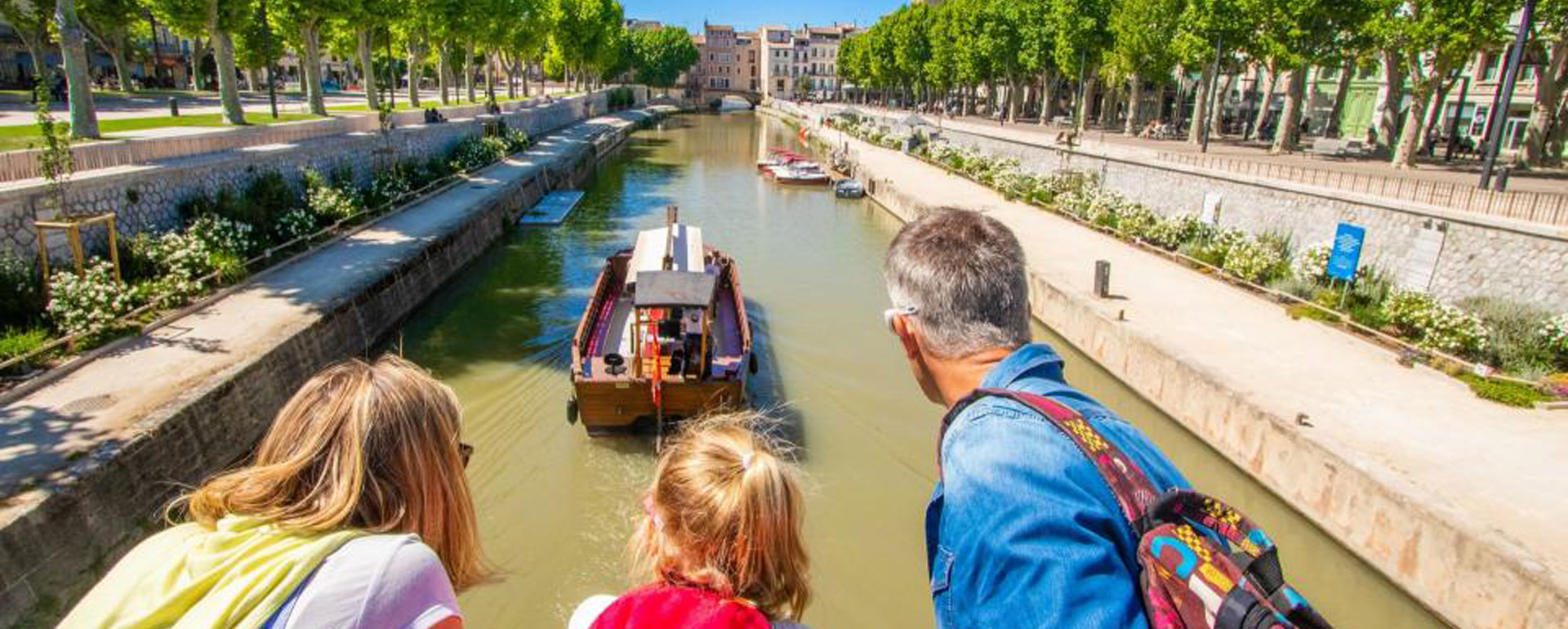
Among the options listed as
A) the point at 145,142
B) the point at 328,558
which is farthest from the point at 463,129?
the point at 328,558

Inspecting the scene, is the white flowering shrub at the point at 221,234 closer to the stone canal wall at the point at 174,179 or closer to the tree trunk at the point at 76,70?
the stone canal wall at the point at 174,179

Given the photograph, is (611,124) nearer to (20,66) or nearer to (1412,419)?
(20,66)

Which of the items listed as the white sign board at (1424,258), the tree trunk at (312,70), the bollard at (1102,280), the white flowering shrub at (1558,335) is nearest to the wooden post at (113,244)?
the bollard at (1102,280)

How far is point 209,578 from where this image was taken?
1.69 metres

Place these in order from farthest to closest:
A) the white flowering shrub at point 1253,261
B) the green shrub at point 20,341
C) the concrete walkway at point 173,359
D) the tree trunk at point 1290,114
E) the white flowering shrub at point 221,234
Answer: the tree trunk at point 1290,114
the white flowering shrub at point 1253,261
the white flowering shrub at point 221,234
the green shrub at point 20,341
the concrete walkway at point 173,359

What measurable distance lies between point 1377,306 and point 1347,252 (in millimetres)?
1058

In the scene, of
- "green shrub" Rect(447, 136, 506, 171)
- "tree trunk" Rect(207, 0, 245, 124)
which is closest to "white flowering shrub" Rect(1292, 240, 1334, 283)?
"tree trunk" Rect(207, 0, 245, 124)

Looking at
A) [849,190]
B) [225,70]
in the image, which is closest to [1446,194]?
[849,190]

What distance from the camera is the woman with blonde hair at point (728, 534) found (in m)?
2.23

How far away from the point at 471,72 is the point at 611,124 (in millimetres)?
19470

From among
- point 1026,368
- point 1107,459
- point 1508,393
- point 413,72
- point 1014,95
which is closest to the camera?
point 1107,459

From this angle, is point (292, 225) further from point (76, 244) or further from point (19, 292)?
point (19, 292)

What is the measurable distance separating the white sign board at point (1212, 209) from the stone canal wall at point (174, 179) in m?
21.6

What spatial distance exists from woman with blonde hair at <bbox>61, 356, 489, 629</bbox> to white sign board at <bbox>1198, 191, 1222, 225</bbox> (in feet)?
67.9
